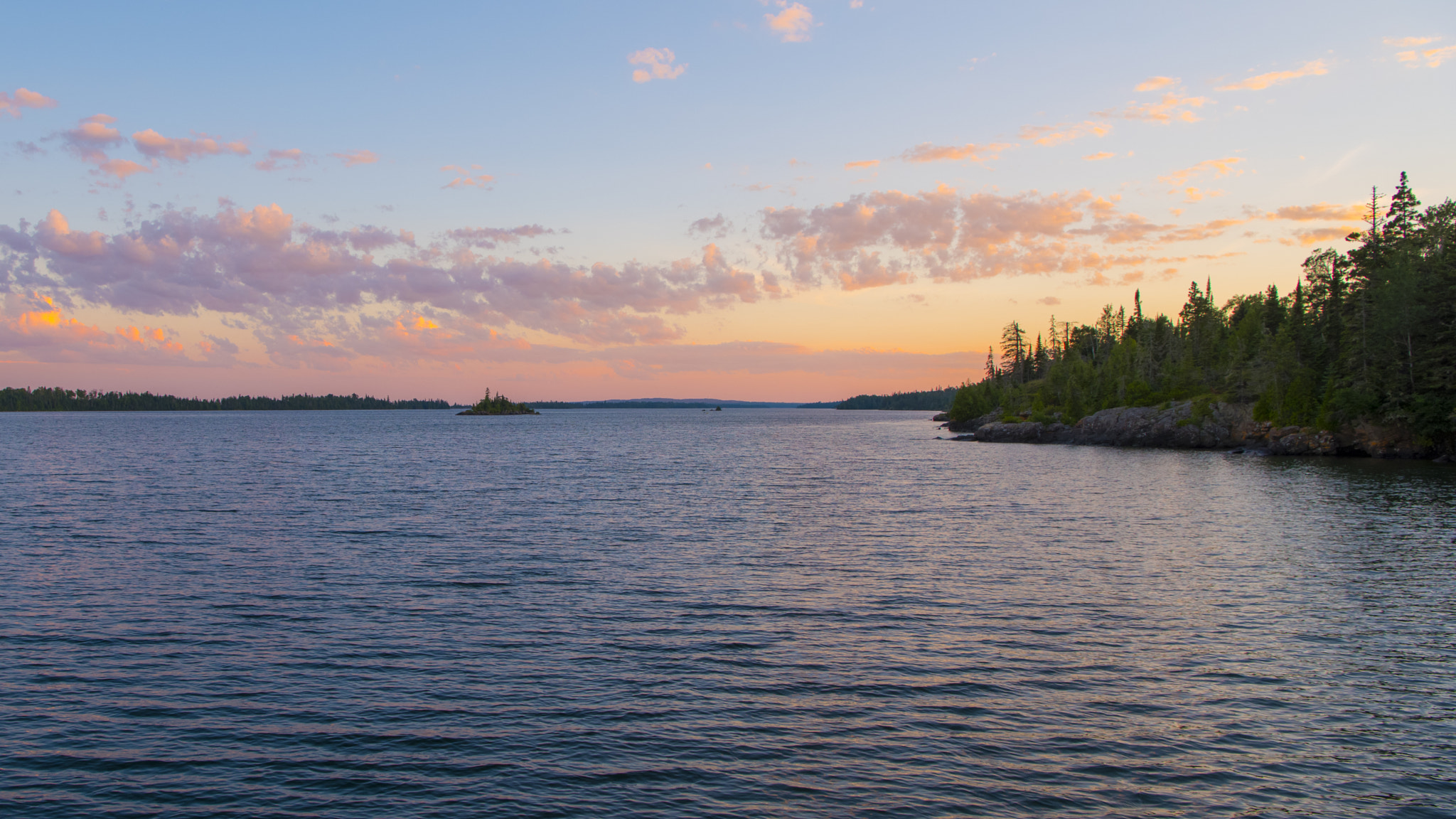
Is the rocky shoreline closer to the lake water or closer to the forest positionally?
the forest

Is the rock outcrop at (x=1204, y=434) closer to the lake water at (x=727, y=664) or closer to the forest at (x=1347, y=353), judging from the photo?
the forest at (x=1347, y=353)

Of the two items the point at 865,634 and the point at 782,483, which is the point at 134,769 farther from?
the point at 782,483

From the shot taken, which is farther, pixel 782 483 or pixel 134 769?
pixel 782 483

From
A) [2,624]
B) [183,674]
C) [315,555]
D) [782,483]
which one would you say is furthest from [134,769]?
[782,483]

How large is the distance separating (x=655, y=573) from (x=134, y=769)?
1891 cm

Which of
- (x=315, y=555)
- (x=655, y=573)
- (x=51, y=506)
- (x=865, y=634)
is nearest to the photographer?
(x=865, y=634)

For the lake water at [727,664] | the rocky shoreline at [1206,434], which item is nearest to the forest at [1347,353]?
the rocky shoreline at [1206,434]

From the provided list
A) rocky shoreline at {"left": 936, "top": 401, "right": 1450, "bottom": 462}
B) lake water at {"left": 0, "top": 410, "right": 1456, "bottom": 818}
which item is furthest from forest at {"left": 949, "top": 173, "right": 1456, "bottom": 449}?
lake water at {"left": 0, "top": 410, "right": 1456, "bottom": 818}

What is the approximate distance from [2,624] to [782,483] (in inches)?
2112

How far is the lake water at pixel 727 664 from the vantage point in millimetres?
14070

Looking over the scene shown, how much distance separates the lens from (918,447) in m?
128

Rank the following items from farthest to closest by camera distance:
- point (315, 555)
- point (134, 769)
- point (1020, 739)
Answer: point (315, 555) < point (1020, 739) < point (134, 769)

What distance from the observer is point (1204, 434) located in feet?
382

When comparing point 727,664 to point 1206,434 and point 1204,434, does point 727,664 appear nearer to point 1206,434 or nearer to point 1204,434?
point 1204,434
